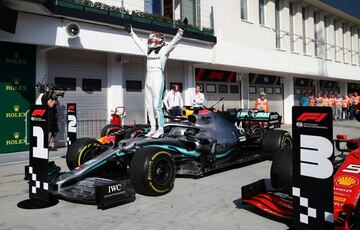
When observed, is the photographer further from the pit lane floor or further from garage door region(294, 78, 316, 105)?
garage door region(294, 78, 316, 105)

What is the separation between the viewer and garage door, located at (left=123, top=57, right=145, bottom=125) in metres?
12.2

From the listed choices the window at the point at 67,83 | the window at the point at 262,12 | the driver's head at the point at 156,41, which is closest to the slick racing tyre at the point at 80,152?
the driver's head at the point at 156,41

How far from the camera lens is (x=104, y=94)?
38.2 feet

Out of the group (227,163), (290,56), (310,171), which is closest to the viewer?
(310,171)

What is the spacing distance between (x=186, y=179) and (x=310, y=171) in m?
2.93

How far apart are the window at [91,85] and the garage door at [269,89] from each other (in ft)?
30.1

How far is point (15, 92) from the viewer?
945 cm

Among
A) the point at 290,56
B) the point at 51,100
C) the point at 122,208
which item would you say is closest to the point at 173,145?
the point at 122,208

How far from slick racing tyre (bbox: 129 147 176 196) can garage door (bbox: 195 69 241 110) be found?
35.1ft

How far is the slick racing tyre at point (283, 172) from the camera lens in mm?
3895

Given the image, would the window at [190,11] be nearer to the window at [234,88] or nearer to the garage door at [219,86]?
the garage door at [219,86]

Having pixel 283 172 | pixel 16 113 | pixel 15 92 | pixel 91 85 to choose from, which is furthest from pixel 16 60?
pixel 283 172

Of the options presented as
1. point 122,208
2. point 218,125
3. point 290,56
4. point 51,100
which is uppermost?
point 290,56

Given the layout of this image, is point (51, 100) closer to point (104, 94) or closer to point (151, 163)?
point (104, 94)
